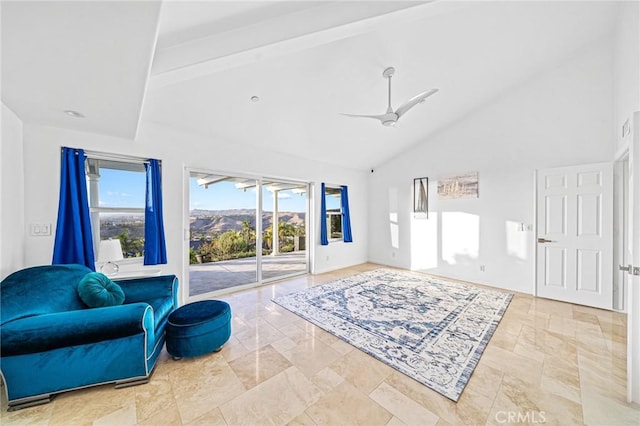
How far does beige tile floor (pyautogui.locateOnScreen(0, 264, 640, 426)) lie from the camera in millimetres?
1506

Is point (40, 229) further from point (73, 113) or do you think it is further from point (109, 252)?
point (73, 113)

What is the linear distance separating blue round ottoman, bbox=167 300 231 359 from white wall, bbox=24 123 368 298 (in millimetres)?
1401

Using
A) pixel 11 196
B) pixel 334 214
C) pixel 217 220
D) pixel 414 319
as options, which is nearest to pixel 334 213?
pixel 334 214

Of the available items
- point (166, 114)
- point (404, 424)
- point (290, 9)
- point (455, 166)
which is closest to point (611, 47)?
point (455, 166)

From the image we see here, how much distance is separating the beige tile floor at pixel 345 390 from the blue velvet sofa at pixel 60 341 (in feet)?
0.47

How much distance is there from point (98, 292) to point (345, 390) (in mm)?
2288

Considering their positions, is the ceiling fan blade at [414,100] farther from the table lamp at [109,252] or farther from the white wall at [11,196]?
the white wall at [11,196]

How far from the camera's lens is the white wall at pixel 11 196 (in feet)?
6.72

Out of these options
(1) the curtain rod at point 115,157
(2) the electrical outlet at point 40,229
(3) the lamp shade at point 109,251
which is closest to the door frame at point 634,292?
(3) the lamp shade at point 109,251

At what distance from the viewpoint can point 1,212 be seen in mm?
2014

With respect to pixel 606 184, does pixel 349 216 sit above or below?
below

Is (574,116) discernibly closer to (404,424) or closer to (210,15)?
(404,424)

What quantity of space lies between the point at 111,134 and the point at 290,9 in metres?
2.64

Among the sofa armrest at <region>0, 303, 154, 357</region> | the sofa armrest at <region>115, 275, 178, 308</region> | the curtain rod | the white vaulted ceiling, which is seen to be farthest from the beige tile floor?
the curtain rod
